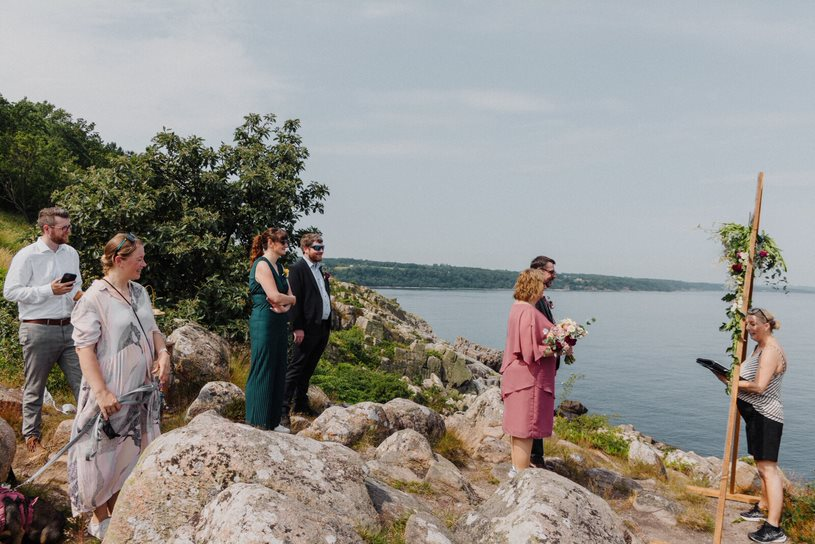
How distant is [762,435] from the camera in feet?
19.9

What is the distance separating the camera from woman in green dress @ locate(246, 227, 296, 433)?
6.26 metres

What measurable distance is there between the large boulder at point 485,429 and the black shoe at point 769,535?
313 centimetres

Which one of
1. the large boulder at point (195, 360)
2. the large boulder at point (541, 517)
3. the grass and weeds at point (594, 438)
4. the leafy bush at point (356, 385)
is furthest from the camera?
the leafy bush at point (356, 385)

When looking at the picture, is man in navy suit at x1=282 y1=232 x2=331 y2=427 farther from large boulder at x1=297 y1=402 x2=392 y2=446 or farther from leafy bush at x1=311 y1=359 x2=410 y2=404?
leafy bush at x1=311 y1=359 x2=410 y2=404

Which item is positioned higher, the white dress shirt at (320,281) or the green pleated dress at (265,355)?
the white dress shirt at (320,281)

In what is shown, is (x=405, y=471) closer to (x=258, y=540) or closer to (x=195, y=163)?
(x=258, y=540)

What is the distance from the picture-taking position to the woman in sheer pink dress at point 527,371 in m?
6.15

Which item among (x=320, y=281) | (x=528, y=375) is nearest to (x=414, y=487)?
(x=528, y=375)

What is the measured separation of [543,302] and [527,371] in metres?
1.07

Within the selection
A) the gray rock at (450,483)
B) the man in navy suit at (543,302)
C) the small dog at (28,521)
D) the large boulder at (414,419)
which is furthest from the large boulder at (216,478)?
the large boulder at (414,419)

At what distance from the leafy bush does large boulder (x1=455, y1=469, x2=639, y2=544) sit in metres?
6.89

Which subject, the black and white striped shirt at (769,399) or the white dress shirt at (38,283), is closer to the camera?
the white dress shirt at (38,283)

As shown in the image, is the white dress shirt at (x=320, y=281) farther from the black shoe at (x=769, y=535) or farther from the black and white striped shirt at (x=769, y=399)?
the black shoe at (x=769, y=535)

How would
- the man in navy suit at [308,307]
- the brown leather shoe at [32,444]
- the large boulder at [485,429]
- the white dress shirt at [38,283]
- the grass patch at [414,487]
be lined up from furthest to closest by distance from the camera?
the large boulder at [485,429] < the man in navy suit at [308,307] < the brown leather shoe at [32,444] < the grass patch at [414,487] < the white dress shirt at [38,283]
